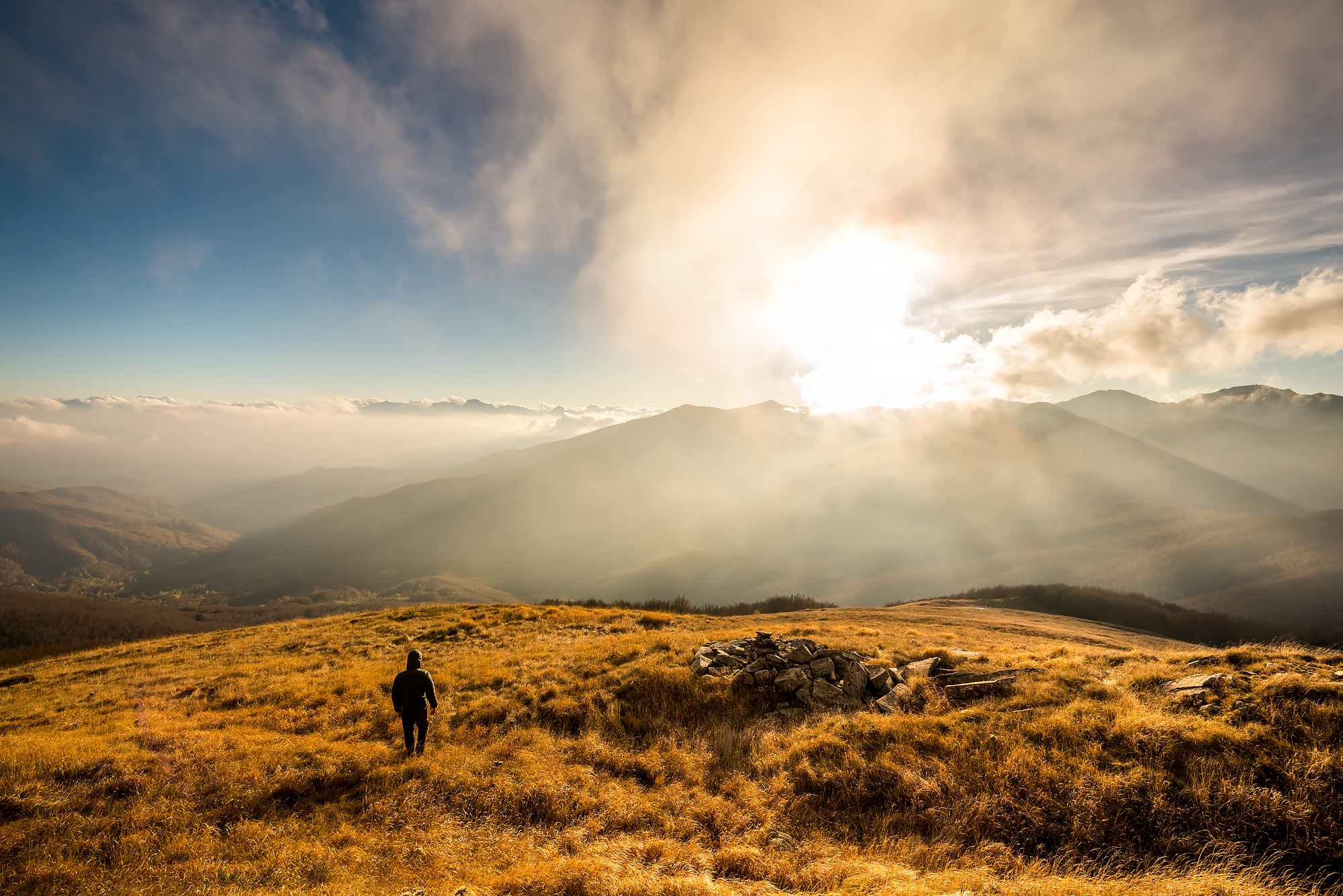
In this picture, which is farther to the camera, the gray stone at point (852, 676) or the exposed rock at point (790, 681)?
the exposed rock at point (790, 681)

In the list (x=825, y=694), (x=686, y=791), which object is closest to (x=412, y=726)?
(x=686, y=791)

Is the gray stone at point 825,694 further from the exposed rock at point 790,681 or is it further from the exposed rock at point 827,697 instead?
the exposed rock at point 790,681

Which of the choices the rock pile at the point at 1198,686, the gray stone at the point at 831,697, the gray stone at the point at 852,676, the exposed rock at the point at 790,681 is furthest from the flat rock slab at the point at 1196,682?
the exposed rock at the point at 790,681

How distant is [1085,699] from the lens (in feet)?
36.2

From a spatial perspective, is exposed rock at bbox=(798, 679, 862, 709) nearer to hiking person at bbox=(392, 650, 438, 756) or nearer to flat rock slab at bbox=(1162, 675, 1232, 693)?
flat rock slab at bbox=(1162, 675, 1232, 693)

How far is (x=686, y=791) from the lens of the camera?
9.52 metres

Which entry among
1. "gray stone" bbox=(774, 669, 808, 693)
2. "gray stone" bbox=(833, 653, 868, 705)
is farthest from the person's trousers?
"gray stone" bbox=(833, 653, 868, 705)

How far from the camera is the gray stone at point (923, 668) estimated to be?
14234 millimetres

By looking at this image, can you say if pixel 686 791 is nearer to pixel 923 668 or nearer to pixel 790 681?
pixel 790 681

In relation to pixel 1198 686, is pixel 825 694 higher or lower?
lower

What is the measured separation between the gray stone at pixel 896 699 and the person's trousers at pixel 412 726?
1177cm

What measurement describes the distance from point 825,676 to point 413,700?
1178 centimetres

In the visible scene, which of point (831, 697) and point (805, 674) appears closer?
point (831, 697)

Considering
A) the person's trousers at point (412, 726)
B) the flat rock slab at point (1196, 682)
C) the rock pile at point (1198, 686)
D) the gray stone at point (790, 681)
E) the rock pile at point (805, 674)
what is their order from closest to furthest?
1. the rock pile at point (1198, 686)
2. the flat rock slab at point (1196, 682)
3. the person's trousers at point (412, 726)
4. the rock pile at point (805, 674)
5. the gray stone at point (790, 681)
